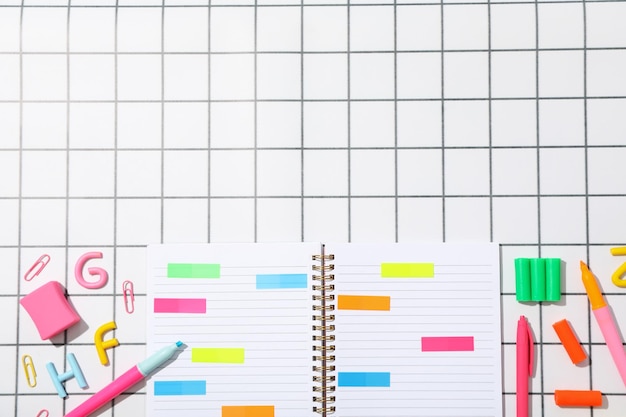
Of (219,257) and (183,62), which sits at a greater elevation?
(183,62)

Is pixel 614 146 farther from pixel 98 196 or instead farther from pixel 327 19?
pixel 98 196

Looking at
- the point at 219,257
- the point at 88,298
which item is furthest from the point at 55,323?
the point at 219,257

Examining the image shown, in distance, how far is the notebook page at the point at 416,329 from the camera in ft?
3.77

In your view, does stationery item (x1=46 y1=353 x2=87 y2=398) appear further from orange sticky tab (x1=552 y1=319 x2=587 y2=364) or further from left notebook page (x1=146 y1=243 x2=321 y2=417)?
orange sticky tab (x1=552 y1=319 x2=587 y2=364)

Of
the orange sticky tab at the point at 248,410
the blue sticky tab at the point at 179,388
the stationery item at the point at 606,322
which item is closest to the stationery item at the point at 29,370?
the blue sticky tab at the point at 179,388


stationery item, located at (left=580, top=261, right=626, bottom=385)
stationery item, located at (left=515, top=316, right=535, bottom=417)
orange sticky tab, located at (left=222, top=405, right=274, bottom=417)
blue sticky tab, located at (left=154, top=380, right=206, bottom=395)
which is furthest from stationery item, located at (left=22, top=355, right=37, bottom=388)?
stationery item, located at (left=580, top=261, right=626, bottom=385)

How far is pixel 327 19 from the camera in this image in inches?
46.7

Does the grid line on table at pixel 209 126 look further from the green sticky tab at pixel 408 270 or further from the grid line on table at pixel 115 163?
the green sticky tab at pixel 408 270

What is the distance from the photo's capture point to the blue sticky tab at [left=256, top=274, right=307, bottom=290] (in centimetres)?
116

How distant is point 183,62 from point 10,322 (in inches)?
23.1

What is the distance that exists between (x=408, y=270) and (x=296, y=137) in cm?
33

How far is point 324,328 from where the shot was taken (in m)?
1.15

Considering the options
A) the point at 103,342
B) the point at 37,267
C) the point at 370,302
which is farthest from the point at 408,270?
the point at 37,267

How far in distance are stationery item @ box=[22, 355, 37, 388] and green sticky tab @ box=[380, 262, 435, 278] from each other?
674 mm
